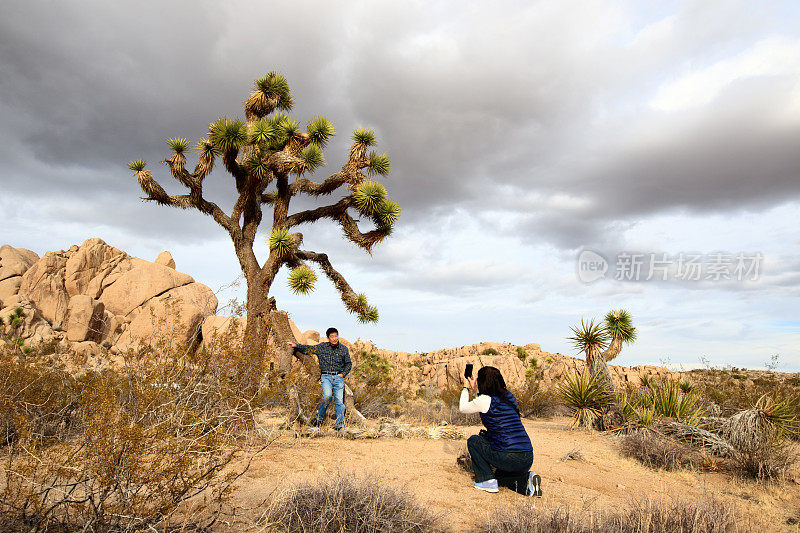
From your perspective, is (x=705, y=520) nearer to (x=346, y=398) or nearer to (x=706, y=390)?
(x=346, y=398)

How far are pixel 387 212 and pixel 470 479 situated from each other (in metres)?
7.99

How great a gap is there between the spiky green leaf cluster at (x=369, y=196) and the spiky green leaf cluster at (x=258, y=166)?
7.88 feet

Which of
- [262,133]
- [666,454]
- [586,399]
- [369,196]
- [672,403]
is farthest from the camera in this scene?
[369,196]

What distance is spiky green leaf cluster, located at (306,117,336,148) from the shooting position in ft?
41.3

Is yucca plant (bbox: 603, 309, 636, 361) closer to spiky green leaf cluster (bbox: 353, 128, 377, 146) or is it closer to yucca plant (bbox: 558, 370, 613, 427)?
yucca plant (bbox: 558, 370, 613, 427)

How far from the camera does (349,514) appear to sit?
3.55m

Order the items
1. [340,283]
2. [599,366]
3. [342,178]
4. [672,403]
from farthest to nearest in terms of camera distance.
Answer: [340,283], [342,178], [599,366], [672,403]

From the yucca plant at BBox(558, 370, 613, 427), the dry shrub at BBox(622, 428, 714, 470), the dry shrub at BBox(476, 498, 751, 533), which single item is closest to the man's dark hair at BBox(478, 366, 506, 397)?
the dry shrub at BBox(476, 498, 751, 533)

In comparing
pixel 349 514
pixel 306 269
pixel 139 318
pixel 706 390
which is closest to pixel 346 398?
pixel 306 269

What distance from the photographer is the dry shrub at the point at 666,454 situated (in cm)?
707

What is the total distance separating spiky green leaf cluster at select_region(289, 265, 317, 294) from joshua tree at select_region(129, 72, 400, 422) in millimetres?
23

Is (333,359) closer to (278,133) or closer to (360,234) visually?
(360,234)

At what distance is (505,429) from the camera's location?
5.00 meters

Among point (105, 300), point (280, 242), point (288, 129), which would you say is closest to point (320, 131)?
point (288, 129)
